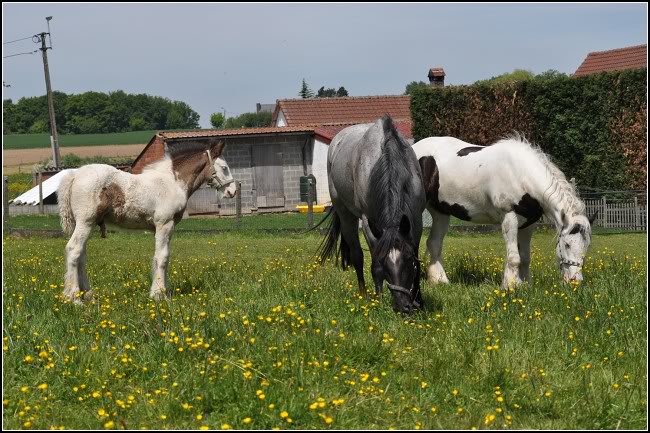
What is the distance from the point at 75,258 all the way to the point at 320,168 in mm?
28897

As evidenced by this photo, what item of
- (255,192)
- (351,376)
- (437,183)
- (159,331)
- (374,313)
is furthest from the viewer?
(255,192)

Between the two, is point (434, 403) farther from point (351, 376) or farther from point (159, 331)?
point (159, 331)

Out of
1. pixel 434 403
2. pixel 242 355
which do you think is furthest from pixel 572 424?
pixel 242 355

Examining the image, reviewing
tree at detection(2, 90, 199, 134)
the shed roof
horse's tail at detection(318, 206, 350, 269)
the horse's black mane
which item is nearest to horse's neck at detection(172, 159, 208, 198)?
horse's tail at detection(318, 206, 350, 269)

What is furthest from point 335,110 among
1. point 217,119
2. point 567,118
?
point 217,119

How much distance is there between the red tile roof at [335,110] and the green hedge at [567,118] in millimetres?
15491

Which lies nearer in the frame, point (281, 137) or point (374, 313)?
point (374, 313)

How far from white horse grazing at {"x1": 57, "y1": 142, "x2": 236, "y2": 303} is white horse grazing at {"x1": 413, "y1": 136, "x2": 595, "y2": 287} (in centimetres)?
319

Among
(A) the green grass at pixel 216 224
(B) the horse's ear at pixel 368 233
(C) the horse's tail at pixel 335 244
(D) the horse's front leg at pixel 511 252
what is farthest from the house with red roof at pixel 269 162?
(B) the horse's ear at pixel 368 233

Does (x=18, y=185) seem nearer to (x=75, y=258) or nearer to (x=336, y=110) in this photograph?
(x=336, y=110)

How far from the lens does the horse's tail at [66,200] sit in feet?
36.9

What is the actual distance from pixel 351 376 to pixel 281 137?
3284cm

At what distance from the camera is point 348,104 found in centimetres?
4809

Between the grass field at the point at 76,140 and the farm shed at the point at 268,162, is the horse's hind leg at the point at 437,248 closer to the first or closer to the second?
the farm shed at the point at 268,162
